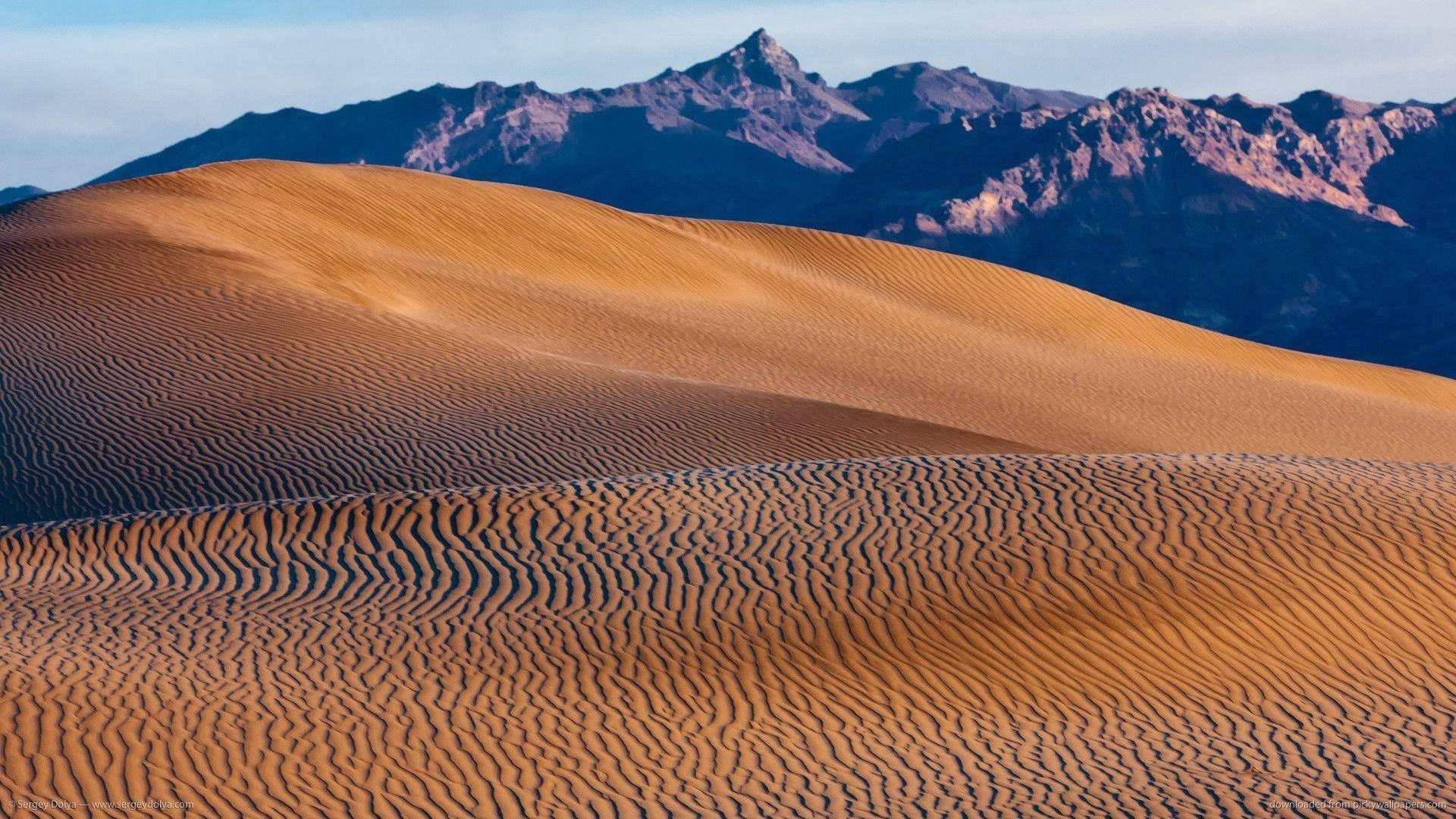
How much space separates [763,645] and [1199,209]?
149536 mm

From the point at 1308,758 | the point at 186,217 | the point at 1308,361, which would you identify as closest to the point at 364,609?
the point at 1308,758

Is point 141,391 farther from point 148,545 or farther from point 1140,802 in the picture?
point 1140,802

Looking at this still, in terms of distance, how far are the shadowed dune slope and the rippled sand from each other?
0.11 feet

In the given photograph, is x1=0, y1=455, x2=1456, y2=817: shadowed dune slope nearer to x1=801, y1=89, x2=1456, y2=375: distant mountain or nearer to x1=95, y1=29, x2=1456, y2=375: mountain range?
x1=95, y1=29, x2=1456, y2=375: mountain range

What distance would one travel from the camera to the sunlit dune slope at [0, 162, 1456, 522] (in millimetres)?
16547

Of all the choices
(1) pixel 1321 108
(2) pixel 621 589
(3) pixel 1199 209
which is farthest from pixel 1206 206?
(2) pixel 621 589

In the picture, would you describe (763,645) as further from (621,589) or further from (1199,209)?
(1199,209)

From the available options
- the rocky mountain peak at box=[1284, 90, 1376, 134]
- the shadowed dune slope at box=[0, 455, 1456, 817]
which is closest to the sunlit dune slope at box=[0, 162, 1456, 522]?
the shadowed dune slope at box=[0, 455, 1456, 817]

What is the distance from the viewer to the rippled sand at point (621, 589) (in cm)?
828

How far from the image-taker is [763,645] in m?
10.1

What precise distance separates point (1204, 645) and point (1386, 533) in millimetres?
2601

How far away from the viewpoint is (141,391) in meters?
Result: 17.9

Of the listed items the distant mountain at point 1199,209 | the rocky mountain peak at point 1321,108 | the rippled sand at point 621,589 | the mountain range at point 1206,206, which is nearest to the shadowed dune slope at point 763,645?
the rippled sand at point 621,589

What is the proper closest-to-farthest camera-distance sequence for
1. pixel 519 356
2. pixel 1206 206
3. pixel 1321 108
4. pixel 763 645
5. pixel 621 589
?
1. pixel 763 645
2. pixel 621 589
3. pixel 519 356
4. pixel 1206 206
5. pixel 1321 108
